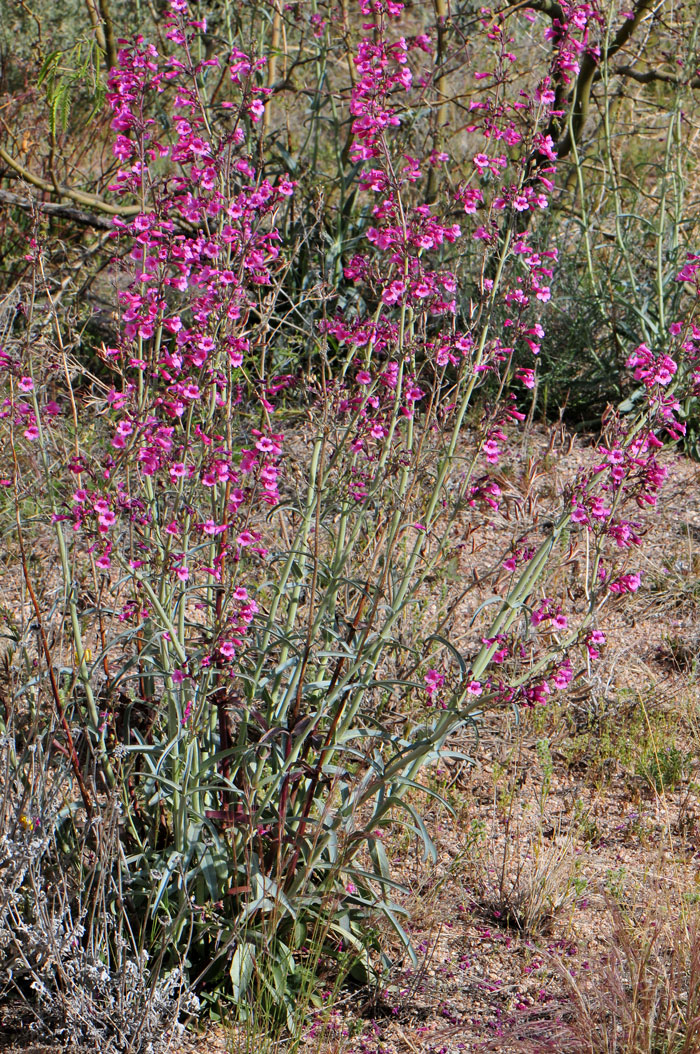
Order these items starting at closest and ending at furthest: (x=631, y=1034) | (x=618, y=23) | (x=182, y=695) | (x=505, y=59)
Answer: (x=631, y=1034), (x=182, y=695), (x=505, y=59), (x=618, y=23)

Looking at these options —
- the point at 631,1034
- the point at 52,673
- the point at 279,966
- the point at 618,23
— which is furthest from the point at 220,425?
the point at 618,23

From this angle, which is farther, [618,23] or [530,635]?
[618,23]

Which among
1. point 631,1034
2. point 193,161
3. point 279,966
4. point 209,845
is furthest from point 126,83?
point 631,1034

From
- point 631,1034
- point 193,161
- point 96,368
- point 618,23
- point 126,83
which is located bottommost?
point 631,1034

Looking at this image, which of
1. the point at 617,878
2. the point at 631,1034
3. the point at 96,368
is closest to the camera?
the point at 631,1034

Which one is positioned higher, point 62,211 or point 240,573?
point 62,211

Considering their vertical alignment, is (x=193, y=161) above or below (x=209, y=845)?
above

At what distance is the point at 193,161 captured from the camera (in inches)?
90.2

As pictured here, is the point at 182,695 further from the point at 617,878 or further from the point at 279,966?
the point at 617,878

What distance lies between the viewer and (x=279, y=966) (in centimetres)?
221

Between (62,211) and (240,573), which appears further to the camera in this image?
(62,211)

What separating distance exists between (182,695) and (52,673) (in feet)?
0.93

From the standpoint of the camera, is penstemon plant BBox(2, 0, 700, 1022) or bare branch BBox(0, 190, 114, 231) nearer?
penstemon plant BBox(2, 0, 700, 1022)

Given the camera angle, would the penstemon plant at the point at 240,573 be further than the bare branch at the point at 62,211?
No
